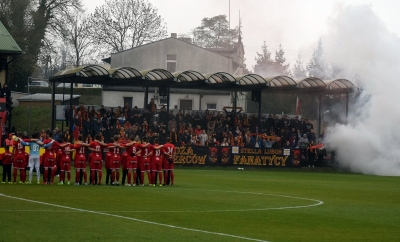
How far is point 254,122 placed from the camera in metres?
49.2

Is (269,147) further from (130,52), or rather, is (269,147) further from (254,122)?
(130,52)

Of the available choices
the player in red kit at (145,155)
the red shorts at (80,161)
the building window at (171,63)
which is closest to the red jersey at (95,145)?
the red shorts at (80,161)

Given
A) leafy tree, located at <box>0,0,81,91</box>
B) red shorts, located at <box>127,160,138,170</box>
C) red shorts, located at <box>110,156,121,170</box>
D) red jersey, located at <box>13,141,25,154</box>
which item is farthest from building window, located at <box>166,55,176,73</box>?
red jersey, located at <box>13,141,25,154</box>

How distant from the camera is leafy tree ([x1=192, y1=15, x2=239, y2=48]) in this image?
108 meters

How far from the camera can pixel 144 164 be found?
2609 centimetres

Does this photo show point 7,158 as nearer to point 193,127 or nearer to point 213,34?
point 193,127

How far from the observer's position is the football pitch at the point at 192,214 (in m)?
13.1

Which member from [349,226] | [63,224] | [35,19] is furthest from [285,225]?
[35,19]

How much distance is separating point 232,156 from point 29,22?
28.5 m

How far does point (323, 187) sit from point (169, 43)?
40662mm

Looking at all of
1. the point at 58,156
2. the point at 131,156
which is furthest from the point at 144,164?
the point at 58,156

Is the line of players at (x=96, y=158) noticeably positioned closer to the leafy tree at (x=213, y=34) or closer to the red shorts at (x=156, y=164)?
the red shorts at (x=156, y=164)

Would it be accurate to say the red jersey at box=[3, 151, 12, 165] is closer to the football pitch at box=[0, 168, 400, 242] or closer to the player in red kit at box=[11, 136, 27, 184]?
the player in red kit at box=[11, 136, 27, 184]

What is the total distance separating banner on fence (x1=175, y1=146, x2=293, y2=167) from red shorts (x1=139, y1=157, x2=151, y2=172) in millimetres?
16031
